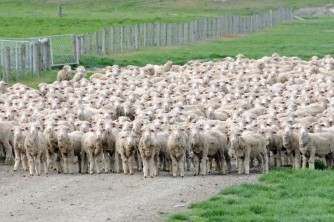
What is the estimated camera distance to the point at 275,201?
2086 centimetres

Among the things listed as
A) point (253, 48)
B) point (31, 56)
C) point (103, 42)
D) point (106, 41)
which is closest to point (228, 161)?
point (31, 56)

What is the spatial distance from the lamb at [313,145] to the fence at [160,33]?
2530 centimetres

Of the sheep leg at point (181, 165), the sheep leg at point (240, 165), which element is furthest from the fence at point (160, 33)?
the sheep leg at point (181, 165)

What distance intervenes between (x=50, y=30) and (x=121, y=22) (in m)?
11.4

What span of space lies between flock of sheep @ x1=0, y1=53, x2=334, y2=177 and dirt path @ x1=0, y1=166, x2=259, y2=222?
0.64m

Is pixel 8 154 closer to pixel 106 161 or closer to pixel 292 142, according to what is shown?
pixel 106 161

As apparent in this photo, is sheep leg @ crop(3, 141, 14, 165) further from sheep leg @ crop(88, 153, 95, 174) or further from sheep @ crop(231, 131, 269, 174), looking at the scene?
sheep @ crop(231, 131, 269, 174)

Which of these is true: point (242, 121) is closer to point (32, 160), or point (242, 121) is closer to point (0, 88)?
point (32, 160)

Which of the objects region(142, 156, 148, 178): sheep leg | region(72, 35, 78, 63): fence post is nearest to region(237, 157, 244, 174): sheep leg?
region(142, 156, 148, 178): sheep leg

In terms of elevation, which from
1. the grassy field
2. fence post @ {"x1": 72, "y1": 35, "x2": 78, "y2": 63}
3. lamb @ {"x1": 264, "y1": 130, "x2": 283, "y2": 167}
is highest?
lamb @ {"x1": 264, "y1": 130, "x2": 283, "y2": 167}

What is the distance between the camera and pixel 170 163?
81.8 ft

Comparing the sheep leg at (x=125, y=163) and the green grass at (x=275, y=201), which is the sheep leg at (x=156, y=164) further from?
the green grass at (x=275, y=201)

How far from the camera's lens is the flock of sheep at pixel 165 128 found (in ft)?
80.7

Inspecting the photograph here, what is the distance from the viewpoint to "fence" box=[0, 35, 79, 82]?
4131cm
